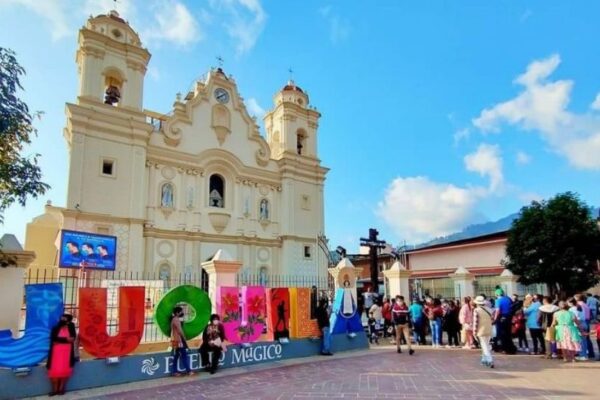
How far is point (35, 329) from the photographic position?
7.46 metres

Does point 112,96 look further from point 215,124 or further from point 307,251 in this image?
point 307,251

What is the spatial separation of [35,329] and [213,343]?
3.26 m

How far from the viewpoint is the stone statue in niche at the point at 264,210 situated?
1020 inches

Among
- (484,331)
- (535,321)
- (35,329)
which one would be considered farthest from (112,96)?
(535,321)

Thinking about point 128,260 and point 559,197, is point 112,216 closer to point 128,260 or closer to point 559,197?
point 128,260

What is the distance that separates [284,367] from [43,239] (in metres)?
18.7

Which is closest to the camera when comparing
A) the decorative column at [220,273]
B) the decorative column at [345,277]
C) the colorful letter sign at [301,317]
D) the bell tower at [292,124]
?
the decorative column at [220,273]

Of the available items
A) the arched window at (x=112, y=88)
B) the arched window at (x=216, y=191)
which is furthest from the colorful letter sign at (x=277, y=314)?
the arched window at (x=112, y=88)

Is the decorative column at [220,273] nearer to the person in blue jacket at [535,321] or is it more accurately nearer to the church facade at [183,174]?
the person in blue jacket at [535,321]

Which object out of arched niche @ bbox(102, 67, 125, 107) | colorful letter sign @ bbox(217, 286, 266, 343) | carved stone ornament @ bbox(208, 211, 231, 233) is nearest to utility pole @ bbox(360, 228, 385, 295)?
carved stone ornament @ bbox(208, 211, 231, 233)

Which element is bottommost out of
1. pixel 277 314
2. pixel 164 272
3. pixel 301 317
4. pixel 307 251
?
pixel 301 317

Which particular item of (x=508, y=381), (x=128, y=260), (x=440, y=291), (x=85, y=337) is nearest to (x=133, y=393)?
(x=85, y=337)

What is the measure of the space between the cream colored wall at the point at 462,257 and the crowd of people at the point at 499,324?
14.3m

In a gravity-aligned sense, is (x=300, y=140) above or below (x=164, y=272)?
above
